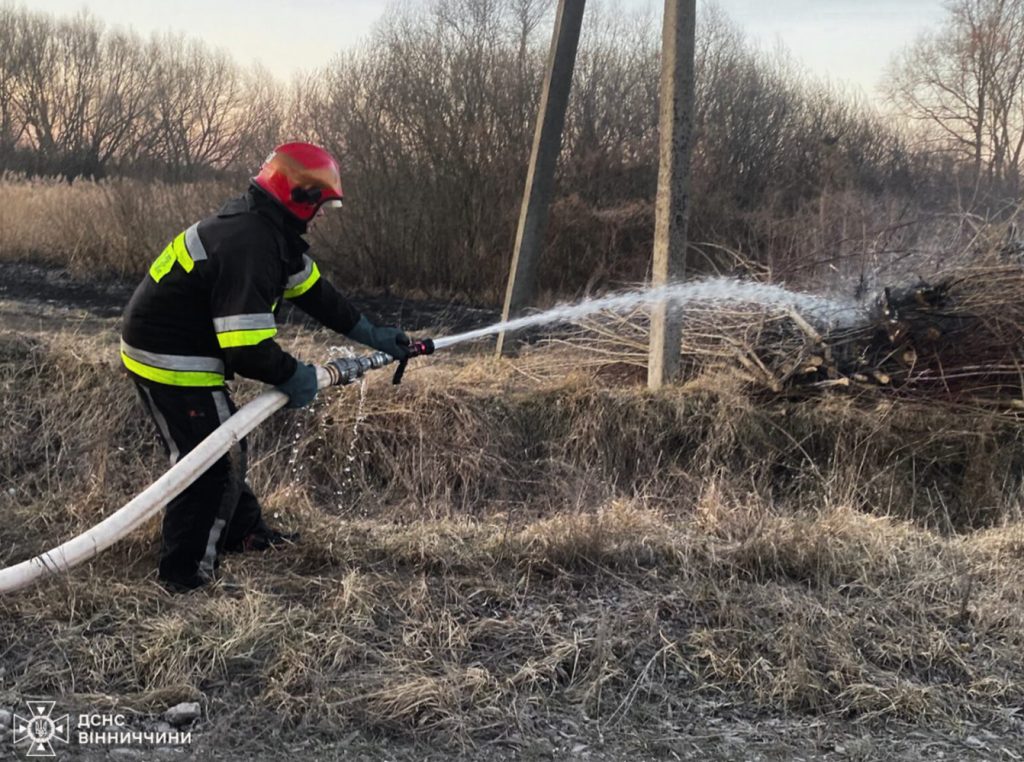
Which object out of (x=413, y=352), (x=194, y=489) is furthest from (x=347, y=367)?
(x=194, y=489)

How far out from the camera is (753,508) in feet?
15.0

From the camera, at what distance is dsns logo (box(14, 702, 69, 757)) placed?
8.60ft

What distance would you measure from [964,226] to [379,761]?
20.9ft

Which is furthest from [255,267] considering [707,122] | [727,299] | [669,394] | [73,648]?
[707,122]

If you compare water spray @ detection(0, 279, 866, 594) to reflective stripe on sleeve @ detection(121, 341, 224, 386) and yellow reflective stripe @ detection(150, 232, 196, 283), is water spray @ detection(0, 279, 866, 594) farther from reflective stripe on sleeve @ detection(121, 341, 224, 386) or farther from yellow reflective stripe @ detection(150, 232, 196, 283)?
yellow reflective stripe @ detection(150, 232, 196, 283)

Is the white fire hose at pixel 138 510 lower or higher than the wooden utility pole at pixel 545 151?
lower

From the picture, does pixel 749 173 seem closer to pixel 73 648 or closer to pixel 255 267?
pixel 255 267

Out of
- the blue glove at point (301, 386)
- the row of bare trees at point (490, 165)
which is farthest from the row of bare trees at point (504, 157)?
the blue glove at point (301, 386)

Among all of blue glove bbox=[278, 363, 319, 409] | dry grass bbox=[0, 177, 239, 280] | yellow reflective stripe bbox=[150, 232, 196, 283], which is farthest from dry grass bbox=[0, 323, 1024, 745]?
dry grass bbox=[0, 177, 239, 280]

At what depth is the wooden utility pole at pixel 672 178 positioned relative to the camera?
18.9 feet

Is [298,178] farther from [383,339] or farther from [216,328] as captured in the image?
[383,339]

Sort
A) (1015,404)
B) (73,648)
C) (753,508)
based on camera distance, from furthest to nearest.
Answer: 1. (1015,404)
2. (753,508)
3. (73,648)

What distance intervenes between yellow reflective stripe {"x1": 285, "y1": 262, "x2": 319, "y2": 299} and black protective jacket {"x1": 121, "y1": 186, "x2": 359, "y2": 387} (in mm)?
254

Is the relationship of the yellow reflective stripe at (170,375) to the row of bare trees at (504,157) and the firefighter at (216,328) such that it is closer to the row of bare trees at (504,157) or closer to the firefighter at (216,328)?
the firefighter at (216,328)
